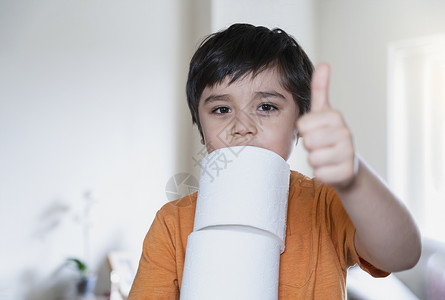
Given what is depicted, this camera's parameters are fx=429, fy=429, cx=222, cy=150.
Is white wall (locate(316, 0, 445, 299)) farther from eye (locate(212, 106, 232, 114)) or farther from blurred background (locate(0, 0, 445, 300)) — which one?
eye (locate(212, 106, 232, 114))

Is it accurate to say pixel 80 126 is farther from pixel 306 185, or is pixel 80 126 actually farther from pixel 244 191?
pixel 244 191

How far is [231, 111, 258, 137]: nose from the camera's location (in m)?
0.58

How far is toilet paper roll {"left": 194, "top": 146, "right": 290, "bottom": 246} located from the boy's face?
3.8 inches

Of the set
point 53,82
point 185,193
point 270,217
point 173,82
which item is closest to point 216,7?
point 173,82

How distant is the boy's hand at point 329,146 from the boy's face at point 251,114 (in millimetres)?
238

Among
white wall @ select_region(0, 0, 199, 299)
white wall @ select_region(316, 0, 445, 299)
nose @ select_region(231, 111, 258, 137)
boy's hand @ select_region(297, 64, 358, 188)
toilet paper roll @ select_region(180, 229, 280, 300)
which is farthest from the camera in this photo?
white wall @ select_region(316, 0, 445, 299)

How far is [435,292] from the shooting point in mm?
1645

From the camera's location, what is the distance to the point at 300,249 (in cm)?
57

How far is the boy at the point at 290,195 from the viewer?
0.54 m

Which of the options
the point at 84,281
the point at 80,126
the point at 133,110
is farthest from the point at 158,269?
the point at 133,110

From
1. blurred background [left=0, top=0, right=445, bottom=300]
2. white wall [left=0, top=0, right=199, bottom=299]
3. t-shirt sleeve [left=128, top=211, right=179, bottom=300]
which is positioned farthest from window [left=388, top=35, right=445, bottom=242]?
t-shirt sleeve [left=128, top=211, right=179, bottom=300]

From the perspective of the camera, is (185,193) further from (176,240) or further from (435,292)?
(435,292)

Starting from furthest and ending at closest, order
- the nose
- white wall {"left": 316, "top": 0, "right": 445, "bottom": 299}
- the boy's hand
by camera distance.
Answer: white wall {"left": 316, "top": 0, "right": 445, "bottom": 299}, the nose, the boy's hand

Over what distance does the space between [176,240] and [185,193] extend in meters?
0.07
